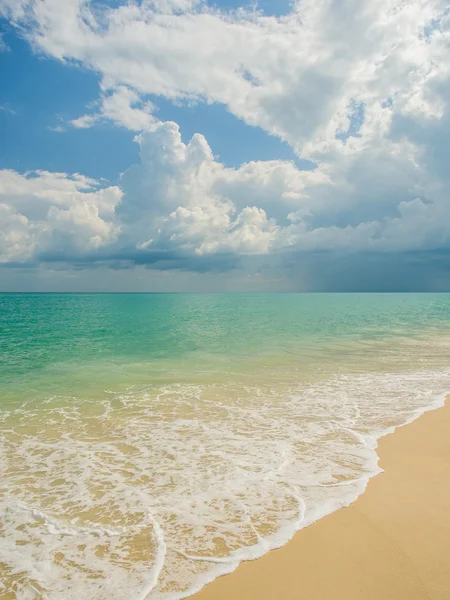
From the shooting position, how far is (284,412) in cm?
1232

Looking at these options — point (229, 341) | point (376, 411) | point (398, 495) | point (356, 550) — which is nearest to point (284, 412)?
point (376, 411)

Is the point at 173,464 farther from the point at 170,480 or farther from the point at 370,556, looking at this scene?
the point at 370,556

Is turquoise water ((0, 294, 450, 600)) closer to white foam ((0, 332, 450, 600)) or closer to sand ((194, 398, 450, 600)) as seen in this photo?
white foam ((0, 332, 450, 600))

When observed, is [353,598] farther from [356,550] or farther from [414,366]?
[414,366]

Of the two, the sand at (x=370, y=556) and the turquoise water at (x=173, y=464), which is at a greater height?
the sand at (x=370, y=556)

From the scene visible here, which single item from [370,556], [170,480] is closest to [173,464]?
[170,480]

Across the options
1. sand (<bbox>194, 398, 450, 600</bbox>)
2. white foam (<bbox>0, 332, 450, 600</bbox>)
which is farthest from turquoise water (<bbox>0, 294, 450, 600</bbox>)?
sand (<bbox>194, 398, 450, 600</bbox>)

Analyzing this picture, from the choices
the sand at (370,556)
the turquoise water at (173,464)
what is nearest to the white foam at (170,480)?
the turquoise water at (173,464)

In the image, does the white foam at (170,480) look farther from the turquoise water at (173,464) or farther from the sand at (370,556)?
the sand at (370,556)

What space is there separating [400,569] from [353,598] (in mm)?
931

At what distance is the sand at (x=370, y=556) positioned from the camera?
4570 mm

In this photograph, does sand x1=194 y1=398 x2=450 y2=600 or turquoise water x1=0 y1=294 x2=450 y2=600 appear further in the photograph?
turquoise water x1=0 y1=294 x2=450 y2=600

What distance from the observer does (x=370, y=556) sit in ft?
17.0

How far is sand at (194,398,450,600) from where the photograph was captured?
4.57 m
